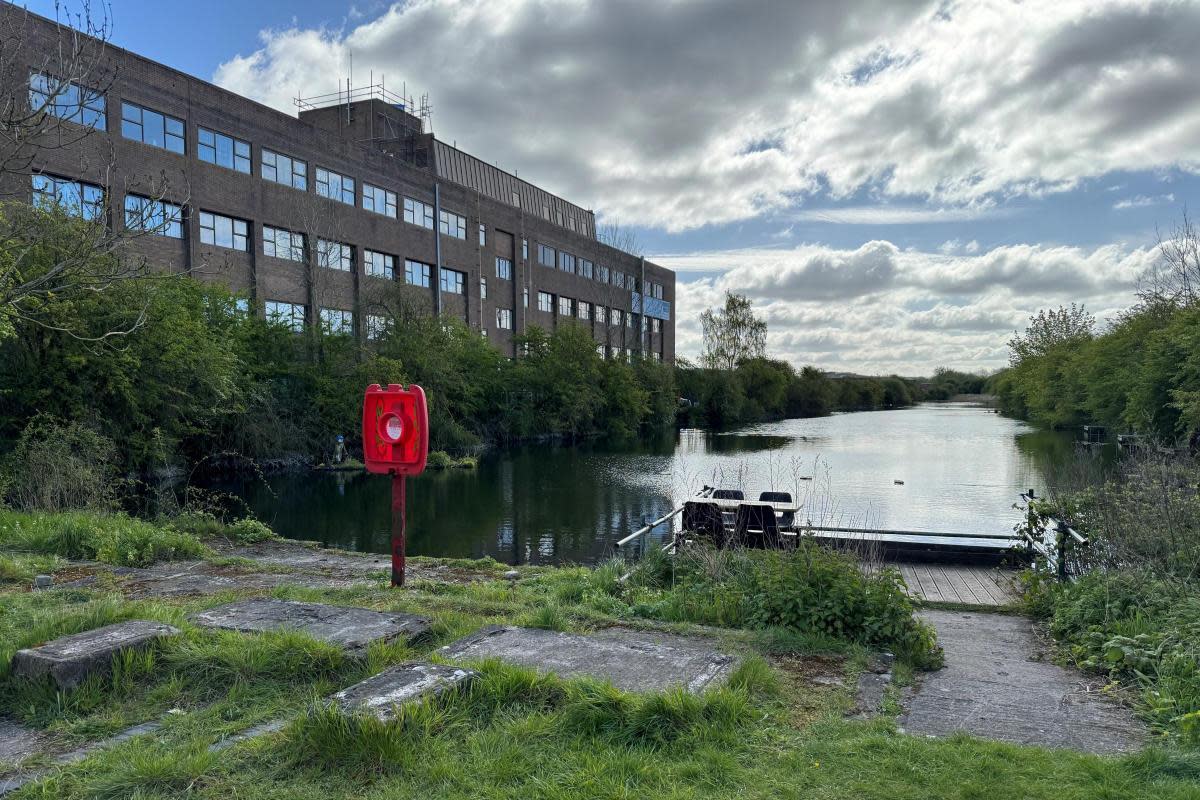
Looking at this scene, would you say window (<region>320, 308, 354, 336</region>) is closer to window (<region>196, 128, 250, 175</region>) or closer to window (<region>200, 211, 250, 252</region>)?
window (<region>200, 211, 250, 252</region>)

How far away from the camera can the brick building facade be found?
29.1 m

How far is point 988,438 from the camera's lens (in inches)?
1901

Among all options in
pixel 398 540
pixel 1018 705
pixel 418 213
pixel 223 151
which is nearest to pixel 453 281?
pixel 418 213

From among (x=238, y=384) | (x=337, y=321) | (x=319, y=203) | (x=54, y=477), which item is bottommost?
(x=54, y=477)

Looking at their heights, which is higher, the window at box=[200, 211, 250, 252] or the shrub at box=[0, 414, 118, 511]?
the window at box=[200, 211, 250, 252]

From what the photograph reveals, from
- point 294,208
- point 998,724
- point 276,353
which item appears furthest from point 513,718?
point 294,208

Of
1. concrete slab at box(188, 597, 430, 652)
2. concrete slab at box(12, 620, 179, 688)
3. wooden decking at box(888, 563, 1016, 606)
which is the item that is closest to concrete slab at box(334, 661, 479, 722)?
concrete slab at box(188, 597, 430, 652)

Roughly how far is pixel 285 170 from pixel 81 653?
3744cm

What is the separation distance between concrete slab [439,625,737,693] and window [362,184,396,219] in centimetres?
4054

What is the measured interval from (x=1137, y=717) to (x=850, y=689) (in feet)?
4.70

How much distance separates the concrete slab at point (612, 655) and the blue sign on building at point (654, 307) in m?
69.3

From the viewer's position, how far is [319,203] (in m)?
39.0

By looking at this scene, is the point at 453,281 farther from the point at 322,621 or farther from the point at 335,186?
the point at 322,621

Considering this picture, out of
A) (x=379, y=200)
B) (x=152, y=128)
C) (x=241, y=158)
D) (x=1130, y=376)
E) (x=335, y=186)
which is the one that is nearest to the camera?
(x=152, y=128)
